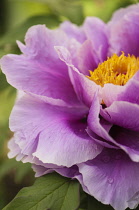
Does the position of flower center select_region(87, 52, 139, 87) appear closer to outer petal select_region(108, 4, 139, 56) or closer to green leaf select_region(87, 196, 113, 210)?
outer petal select_region(108, 4, 139, 56)

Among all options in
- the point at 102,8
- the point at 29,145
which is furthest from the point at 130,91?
the point at 102,8

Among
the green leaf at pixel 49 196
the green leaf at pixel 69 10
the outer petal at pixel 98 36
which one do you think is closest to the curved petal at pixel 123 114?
the green leaf at pixel 49 196

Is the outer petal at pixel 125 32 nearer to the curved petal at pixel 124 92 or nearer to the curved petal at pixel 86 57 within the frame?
the curved petal at pixel 86 57

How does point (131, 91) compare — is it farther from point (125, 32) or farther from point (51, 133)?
Result: point (125, 32)

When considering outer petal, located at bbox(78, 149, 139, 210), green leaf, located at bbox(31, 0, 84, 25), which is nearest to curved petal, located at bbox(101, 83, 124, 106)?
outer petal, located at bbox(78, 149, 139, 210)

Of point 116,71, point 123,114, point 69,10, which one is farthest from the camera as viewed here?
point 69,10

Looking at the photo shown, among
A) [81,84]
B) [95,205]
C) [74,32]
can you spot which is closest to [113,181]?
[95,205]

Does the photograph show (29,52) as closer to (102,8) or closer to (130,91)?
(130,91)
